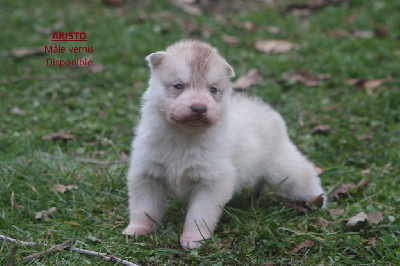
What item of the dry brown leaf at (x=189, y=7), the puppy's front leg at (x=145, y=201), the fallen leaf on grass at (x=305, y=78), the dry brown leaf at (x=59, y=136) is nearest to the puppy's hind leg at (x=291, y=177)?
the puppy's front leg at (x=145, y=201)

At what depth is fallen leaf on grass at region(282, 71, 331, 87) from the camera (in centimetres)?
702

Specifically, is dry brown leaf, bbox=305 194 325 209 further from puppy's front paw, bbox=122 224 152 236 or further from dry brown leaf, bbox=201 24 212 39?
dry brown leaf, bbox=201 24 212 39

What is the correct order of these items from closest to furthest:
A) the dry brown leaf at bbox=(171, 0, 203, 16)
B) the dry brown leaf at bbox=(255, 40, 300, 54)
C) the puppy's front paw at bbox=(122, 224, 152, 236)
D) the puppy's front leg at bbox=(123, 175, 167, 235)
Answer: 1. the puppy's front paw at bbox=(122, 224, 152, 236)
2. the puppy's front leg at bbox=(123, 175, 167, 235)
3. the dry brown leaf at bbox=(255, 40, 300, 54)
4. the dry brown leaf at bbox=(171, 0, 203, 16)

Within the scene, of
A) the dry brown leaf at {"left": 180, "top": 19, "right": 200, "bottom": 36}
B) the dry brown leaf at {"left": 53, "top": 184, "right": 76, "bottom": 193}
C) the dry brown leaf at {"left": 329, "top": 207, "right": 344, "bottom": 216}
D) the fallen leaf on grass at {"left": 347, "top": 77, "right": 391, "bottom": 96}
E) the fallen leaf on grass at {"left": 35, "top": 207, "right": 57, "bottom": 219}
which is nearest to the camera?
the fallen leaf on grass at {"left": 35, "top": 207, "right": 57, "bottom": 219}

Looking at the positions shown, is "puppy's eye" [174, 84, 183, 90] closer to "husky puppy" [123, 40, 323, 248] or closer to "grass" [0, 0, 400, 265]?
"husky puppy" [123, 40, 323, 248]

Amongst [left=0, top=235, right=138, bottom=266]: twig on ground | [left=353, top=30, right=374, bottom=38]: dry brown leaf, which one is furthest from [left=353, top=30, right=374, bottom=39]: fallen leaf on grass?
[left=0, top=235, right=138, bottom=266]: twig on ground

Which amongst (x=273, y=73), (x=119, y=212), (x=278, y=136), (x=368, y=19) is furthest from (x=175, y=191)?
(x=368, y=19)

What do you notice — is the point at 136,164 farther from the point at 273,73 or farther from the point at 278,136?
the point at 273,73

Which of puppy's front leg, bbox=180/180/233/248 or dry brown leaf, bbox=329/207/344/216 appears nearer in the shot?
puppy's front leg, bbox=180/180/233/248

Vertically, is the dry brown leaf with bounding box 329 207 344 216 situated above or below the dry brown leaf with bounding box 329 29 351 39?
below

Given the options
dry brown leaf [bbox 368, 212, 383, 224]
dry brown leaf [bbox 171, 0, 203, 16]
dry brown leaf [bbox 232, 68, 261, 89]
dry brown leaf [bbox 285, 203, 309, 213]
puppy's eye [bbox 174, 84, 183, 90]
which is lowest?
dry brown leaf [bbox 285, 203, 309, 213]

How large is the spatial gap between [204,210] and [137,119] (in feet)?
8.67

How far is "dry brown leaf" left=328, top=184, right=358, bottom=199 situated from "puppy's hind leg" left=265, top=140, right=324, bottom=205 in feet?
0.33

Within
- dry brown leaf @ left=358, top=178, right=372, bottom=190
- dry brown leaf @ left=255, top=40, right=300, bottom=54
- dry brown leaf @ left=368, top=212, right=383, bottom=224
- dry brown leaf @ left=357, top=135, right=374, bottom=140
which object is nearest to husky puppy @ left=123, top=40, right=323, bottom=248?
dry brown leaf @ left=368, top=212, right=383, bottom=224
